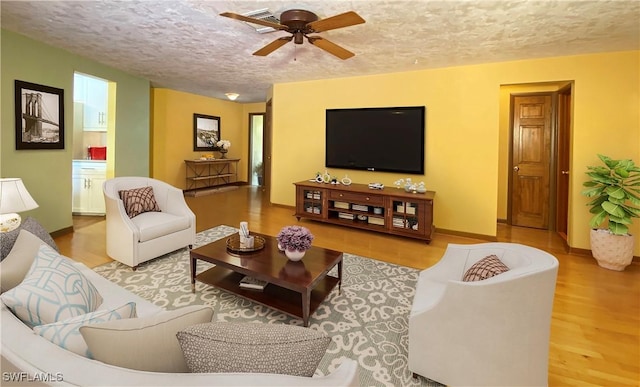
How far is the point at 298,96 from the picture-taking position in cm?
571

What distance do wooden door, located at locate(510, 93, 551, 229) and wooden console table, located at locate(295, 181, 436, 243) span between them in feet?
5.93

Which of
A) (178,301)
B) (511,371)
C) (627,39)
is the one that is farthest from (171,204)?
(627,39)

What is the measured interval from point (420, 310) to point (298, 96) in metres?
4.82

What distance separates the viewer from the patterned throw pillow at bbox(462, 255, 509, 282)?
1.64 meters

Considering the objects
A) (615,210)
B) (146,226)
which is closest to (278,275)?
(146,226)

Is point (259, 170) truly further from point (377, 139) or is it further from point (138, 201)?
point (138, 201)

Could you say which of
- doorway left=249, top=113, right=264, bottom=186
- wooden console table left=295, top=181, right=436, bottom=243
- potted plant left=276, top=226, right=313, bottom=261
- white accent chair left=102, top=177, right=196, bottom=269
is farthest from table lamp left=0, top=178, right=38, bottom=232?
doorway left=249, top=113, right=264, bottom=186

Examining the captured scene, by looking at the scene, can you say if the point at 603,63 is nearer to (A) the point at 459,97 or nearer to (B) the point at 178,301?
(A) the point at 459,97

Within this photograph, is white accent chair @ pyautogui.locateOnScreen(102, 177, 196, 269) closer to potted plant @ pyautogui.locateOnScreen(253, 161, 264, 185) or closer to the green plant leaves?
the green plant leaves

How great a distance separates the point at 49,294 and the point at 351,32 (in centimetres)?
313

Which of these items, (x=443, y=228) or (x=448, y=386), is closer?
(x=448, y=386)

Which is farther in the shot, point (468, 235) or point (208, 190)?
point (208, 190)

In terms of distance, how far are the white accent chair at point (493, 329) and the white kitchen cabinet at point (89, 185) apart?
543 centimetres

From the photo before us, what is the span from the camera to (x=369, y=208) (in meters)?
4.61
